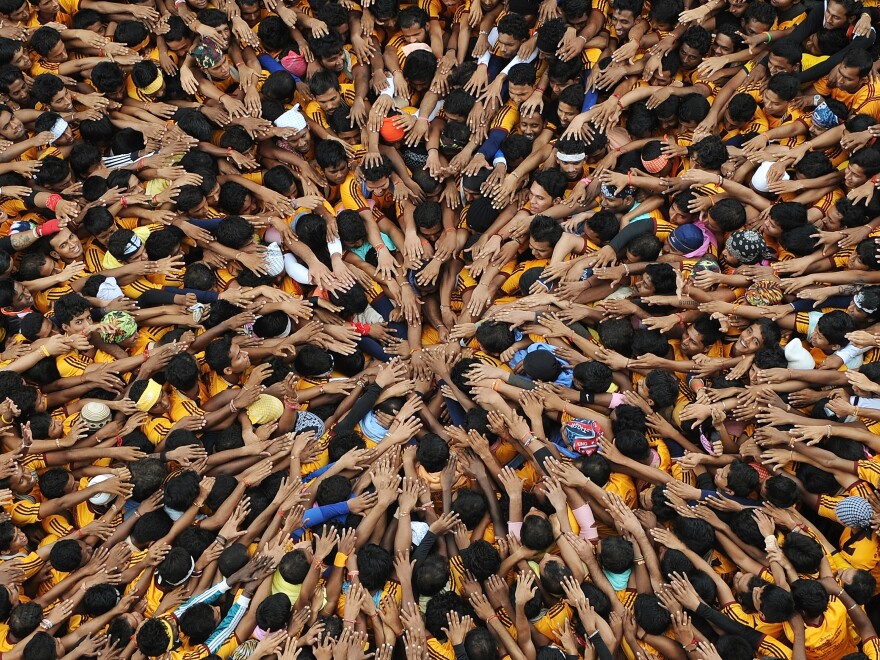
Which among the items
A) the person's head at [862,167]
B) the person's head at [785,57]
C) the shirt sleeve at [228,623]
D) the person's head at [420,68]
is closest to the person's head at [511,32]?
the person's head at [420,68]

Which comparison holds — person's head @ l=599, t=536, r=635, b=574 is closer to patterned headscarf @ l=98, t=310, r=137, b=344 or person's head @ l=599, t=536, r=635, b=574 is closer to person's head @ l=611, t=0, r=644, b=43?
patterned headscarf @ l=98, t=310, r=137, b=344

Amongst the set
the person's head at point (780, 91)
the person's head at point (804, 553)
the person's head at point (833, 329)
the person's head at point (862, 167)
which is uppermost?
the person's head at point (780, 91)

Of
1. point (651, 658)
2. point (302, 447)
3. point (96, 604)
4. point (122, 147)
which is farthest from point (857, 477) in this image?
point (122, 147)

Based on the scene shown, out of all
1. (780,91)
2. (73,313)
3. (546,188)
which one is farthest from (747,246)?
(73,313)

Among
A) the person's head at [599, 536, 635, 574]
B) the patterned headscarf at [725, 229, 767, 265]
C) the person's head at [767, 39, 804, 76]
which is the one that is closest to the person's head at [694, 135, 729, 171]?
the patterned headscarf at [725, 229, 767, 265]

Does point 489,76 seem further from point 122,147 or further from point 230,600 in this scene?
point 230,600

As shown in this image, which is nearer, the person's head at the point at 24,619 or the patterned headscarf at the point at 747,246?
the person's head at the point at 24,619

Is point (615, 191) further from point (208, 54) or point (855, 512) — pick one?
point (208, 54)

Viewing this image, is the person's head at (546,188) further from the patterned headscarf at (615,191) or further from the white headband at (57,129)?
the white headband at (57,129)
